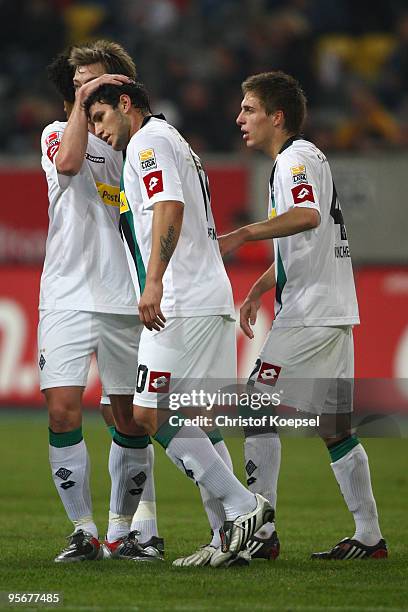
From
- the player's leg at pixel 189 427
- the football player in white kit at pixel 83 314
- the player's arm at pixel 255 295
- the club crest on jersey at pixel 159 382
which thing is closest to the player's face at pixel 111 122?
the football player in white kit at pixel 83 314

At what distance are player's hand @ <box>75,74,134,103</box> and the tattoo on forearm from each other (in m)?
0.79

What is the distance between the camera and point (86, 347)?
5.99 metres

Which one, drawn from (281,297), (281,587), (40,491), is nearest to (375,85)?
(40,491)

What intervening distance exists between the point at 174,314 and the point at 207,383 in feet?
1.14

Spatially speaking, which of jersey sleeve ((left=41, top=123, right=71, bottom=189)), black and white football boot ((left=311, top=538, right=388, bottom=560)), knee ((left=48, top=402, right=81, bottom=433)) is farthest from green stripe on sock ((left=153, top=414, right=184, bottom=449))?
jersey sleeve ((left=41, top=123, right=71, bottom=189))

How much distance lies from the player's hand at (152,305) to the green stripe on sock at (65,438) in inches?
36.6

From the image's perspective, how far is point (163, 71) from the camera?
55.5 ft

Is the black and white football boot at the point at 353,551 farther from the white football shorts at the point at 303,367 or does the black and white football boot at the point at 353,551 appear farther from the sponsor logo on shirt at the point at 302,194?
the sponsor logo on shirt at the point at 302,194

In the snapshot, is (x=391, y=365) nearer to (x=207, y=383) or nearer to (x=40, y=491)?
(x=40, y=491)

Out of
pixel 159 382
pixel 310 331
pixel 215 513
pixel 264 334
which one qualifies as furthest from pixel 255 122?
pixel 264 334

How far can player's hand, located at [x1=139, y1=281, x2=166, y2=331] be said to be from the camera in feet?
Answer: 17.0

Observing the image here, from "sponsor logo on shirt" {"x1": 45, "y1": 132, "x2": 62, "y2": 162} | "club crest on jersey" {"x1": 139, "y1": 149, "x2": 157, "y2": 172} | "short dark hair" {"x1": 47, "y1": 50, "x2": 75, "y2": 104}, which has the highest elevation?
"short dark hair" {"x1": 47, "y1": 50, "x2": 75, "y2": 104}

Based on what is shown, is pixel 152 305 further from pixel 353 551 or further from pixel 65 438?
pixel 353 551

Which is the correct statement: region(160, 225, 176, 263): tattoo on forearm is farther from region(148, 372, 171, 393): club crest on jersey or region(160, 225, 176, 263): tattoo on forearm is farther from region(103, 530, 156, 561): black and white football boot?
region(103, 530, 156, 561): black and white football boot
